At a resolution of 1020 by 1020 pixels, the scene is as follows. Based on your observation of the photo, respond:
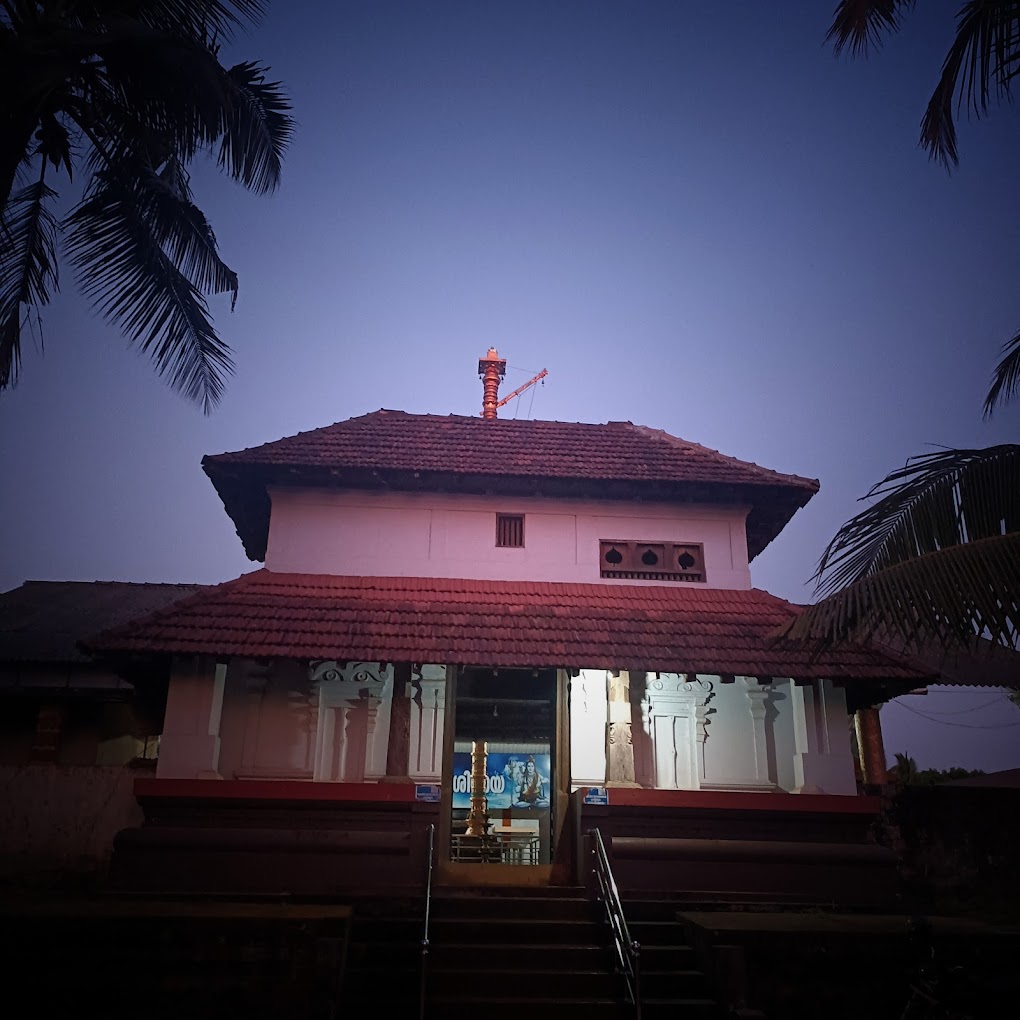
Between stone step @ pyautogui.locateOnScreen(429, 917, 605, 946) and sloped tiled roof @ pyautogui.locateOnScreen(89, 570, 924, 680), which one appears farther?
sloped tiled roof @ pyautogui.locateOnScreen(89, 570, 924, 680)

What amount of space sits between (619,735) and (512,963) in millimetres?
3758

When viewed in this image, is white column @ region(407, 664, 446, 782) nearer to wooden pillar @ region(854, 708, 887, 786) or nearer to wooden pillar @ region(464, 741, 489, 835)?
wooden pillar @ region(464, 741, 489, 835)

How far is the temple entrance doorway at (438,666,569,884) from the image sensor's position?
1432 cm

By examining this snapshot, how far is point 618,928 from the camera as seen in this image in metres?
7.81

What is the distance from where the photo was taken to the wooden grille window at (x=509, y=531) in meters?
12.5

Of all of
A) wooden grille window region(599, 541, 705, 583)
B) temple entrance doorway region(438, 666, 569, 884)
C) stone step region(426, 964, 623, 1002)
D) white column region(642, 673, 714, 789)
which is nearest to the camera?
stone step region(426, 964, 623, 1002)

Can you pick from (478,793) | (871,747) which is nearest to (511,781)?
(478,793)

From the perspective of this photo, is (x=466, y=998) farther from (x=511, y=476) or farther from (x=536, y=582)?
(x=511, y=476)

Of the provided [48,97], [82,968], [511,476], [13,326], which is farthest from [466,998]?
[48,97]

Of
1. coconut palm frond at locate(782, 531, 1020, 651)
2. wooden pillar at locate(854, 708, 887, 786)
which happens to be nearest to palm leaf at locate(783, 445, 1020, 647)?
coconut palm frond at locate(782, 531, 1020, 651)

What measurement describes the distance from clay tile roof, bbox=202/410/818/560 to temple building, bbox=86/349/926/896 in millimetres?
63

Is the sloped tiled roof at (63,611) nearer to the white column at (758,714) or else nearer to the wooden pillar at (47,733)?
the wooden pillar at (47,733)

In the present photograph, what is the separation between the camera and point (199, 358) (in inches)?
363

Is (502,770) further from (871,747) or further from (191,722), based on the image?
(191,722)
